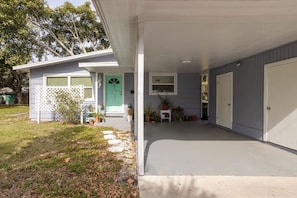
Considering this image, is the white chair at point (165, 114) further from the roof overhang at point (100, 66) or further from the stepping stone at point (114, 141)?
the stepping stone at point (114, 141)

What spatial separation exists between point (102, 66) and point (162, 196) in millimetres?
7406

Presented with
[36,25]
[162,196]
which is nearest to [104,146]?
[162,196]

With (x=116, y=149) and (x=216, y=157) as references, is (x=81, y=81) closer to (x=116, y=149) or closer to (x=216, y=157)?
(x=116, y=149)

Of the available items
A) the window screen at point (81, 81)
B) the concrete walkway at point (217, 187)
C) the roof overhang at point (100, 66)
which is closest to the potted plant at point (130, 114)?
the roof overhang at point (100, 66)

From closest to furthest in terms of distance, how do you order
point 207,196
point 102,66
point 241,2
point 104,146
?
1. point 207,196
2. point 241,2
3. point 104,146
4. point 102,66

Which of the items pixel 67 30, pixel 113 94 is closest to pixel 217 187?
pixel 113 94

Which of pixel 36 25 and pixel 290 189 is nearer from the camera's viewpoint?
pixel 290 189

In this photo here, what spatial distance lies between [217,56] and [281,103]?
2.27m

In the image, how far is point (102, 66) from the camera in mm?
9750

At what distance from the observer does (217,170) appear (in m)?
4.08

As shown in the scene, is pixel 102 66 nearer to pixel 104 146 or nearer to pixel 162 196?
pixel 104 146

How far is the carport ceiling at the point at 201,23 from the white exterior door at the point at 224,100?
2982 millimetres

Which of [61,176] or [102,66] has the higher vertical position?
[102,66]

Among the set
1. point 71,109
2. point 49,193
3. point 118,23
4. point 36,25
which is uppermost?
point 36,25
